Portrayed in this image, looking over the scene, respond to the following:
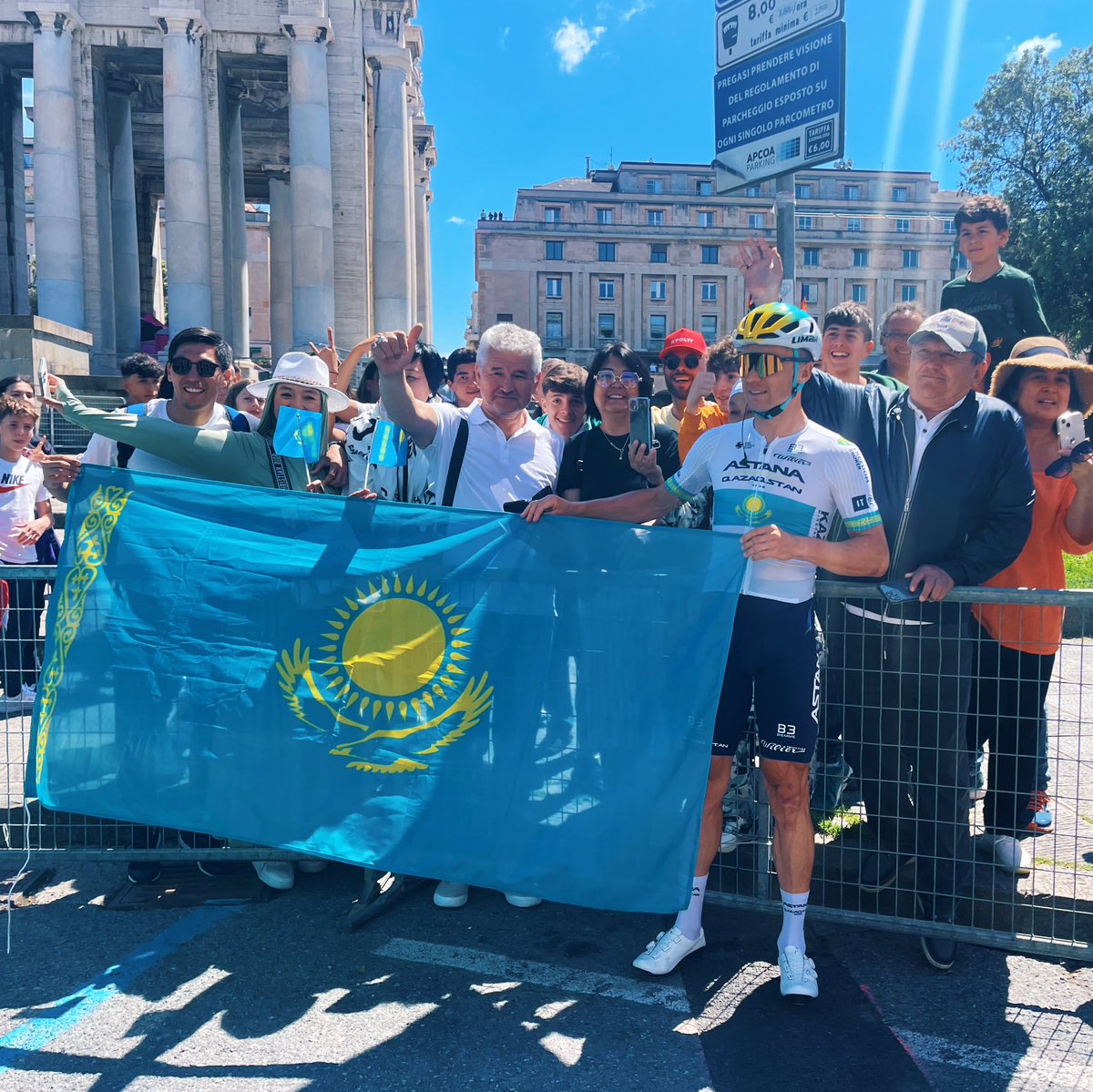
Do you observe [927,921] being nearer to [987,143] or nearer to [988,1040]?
[988,1040]

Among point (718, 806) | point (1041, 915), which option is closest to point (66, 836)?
point (718, 806)

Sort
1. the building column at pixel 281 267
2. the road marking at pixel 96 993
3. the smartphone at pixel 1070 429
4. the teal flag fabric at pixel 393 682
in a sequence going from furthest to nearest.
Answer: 1. the building column at pixel 281 267
2. the smartphone at pixel 1070 429
3. the teal flag fabric at pixel 393 682
4. the road marking at pixel 96 993

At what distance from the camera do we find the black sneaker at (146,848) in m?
4.21

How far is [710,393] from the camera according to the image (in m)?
5.44

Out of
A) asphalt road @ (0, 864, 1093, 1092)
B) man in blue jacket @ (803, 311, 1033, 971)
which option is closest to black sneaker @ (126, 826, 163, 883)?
asphalt road @ (0, 864, 1093, 1092)

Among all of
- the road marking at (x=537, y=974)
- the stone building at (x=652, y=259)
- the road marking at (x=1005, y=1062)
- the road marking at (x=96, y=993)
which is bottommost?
the road marking at (x=537, y=974)

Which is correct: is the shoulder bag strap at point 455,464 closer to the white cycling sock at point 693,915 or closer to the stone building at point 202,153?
the white cycling sock at point 693,915

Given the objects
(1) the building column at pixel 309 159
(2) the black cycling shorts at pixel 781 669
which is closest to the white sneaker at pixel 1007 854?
(2) the black cycling shorts at pixel 781 669

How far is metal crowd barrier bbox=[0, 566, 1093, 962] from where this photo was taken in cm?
351

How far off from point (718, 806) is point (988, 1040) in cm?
110

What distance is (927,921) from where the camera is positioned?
11.7 feet

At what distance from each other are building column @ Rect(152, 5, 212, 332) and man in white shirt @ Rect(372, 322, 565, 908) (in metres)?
26.4

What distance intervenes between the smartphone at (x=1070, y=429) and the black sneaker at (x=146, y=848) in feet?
13.6

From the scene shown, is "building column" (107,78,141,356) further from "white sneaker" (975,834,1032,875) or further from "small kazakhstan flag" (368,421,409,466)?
"white sneaker" (975,834,1032,875)
